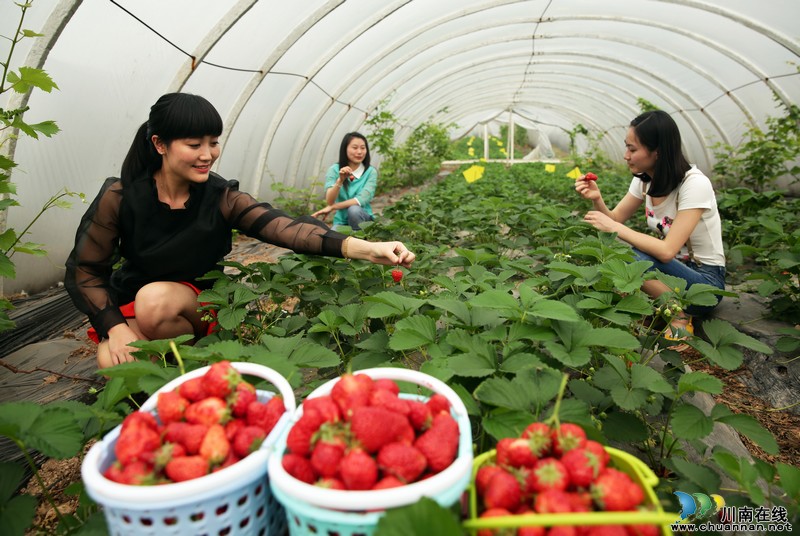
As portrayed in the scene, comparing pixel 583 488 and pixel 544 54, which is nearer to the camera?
pixel 583 488

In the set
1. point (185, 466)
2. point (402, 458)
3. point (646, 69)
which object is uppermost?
point (646, 69)

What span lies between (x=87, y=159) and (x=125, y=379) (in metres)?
3.36

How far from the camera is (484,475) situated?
0.84 metres

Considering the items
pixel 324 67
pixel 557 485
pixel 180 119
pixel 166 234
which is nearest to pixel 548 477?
pixel 557 485

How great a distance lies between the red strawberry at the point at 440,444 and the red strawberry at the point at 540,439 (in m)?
0.14

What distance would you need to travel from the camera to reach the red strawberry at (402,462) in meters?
0.78

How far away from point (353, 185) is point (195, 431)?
14.2ft

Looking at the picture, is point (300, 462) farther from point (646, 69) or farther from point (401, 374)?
point (646, 69)

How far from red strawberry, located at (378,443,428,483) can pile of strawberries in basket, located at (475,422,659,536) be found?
0.13 meters

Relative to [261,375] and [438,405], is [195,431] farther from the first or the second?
[438,405]

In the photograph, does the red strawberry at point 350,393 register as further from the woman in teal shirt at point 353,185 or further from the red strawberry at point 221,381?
the woman in teal shirt at point 353,185

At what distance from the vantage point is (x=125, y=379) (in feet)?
3.94

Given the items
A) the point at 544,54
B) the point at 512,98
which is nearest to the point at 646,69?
the point at 544,54

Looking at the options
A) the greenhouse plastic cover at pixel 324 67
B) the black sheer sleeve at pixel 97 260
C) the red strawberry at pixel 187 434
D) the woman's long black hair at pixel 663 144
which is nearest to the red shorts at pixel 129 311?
the black sheer sleeve at pixel 97 260
